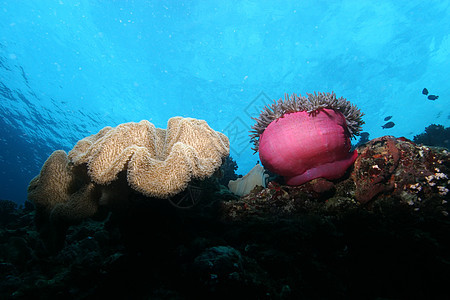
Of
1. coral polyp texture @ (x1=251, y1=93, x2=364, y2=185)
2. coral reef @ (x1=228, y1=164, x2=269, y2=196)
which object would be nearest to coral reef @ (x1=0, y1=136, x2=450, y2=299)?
coral polyp texture @ (x1=251, y1=93, x2=364, y2=185)

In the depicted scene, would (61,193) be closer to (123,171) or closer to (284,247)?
(123,171)

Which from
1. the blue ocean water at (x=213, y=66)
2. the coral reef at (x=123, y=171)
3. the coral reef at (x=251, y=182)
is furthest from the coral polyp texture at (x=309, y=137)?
the blue ocean water at (x=213, y=66)

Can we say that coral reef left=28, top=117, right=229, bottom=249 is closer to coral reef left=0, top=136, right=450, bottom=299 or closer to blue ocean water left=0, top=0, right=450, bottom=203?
coral reef left=0, top=136, right=450, bottom=299

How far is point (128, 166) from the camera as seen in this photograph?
206 cm

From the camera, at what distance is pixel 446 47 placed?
103ft

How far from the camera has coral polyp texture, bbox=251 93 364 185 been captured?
9.11 ft

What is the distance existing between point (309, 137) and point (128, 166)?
8.18 ft

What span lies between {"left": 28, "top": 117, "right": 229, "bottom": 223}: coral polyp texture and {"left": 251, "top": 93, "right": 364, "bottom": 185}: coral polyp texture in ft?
3.03

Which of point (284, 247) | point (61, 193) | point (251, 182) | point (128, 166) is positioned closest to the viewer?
point (284, 247)

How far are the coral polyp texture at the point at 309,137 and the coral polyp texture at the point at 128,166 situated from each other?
923mm

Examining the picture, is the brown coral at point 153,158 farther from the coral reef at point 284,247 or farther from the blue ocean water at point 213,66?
the blue ocean water at point 213,66

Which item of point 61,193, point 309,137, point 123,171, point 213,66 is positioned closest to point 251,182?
point 309,137

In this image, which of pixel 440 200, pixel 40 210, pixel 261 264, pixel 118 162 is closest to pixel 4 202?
pixel 40 210

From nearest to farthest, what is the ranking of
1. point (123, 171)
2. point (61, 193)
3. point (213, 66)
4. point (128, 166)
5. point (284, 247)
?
point (284, 247) → point (128, 166) → point (123, 171) → point (61, 193) → point (213, 66)
